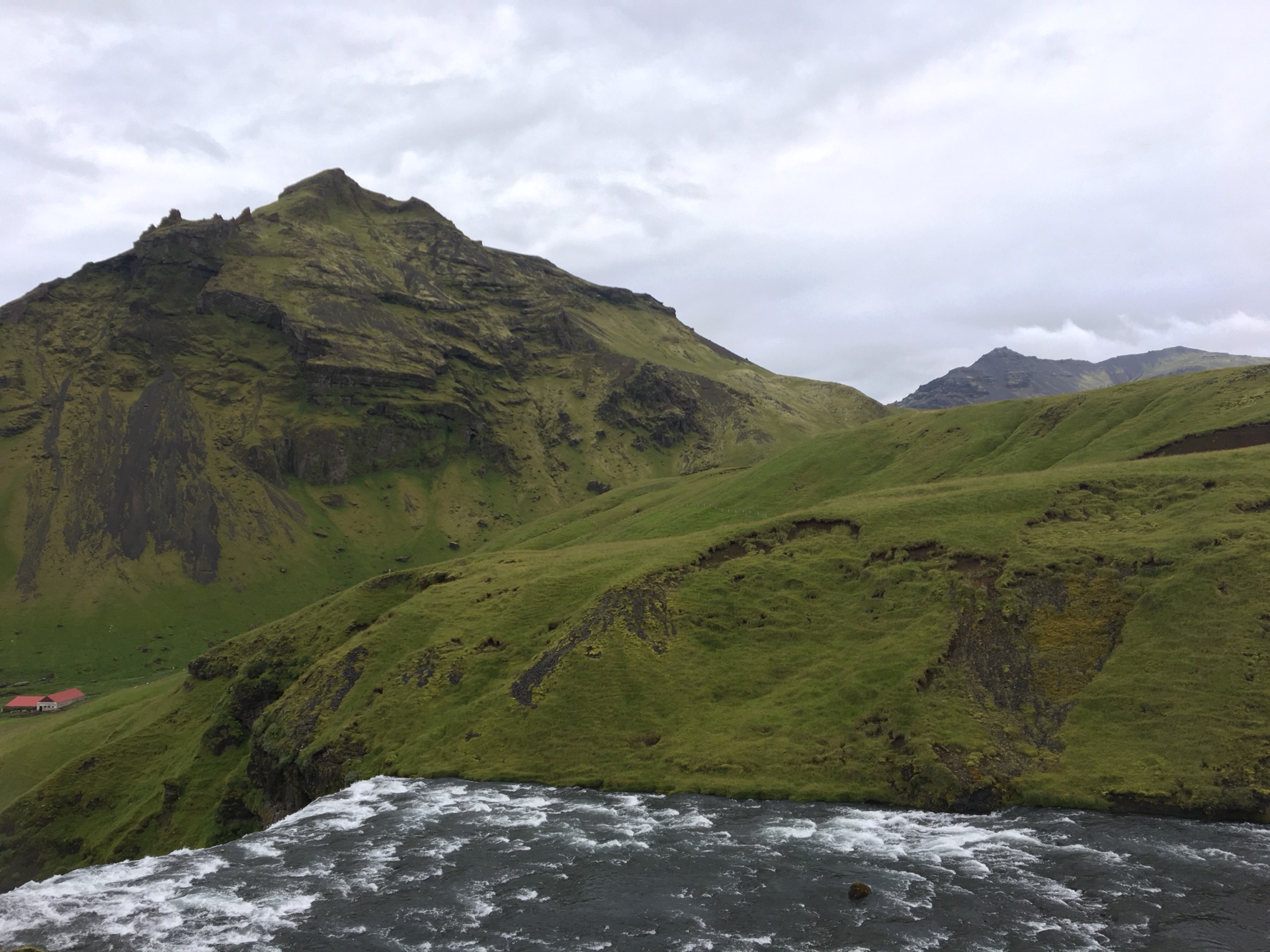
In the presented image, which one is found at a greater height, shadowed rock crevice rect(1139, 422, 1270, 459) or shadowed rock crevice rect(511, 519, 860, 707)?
shadowed rock crevice rect(1139, 422, 1270, 459)

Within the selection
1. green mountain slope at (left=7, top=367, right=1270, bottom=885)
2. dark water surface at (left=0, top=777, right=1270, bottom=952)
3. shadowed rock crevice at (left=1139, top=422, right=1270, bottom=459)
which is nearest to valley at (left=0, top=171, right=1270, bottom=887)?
green mountain slope at (left=7, top=367, right=1270, bottom=885)

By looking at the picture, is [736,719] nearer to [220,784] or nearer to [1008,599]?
[1008,599]

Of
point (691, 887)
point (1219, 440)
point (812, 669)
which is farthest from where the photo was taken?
point (1219, 440)

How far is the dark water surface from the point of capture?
27812 millimetres

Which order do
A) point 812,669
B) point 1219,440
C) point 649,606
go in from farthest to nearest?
1. point 1219,440
2. point 649,606
3. point 812,669

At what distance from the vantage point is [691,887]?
32125 mm

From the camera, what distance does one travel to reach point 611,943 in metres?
27.8

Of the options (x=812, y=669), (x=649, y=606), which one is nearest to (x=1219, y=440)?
(x=812, y=669)

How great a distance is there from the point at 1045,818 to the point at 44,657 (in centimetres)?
21019

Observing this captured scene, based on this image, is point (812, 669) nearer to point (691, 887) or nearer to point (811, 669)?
point (811, 669)

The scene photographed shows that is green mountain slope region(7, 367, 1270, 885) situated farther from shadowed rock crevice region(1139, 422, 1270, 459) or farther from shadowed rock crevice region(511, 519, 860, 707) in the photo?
shadowed rock crevice region(1139, 422, 1270, 459)

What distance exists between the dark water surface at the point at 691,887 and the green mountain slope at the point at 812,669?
423cm

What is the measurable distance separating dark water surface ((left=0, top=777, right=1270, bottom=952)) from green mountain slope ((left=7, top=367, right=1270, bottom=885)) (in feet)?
13.9

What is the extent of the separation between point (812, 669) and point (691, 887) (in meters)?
23.6
